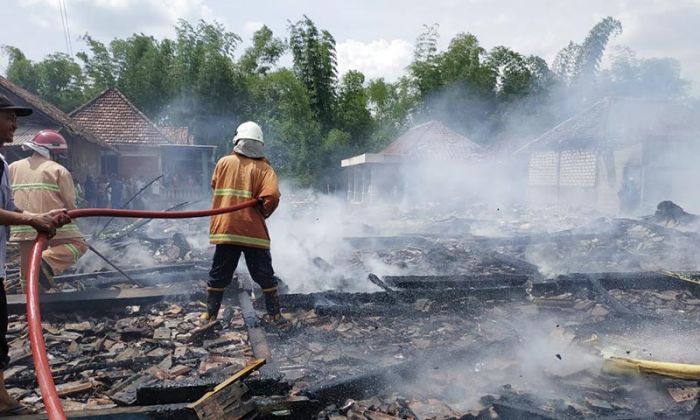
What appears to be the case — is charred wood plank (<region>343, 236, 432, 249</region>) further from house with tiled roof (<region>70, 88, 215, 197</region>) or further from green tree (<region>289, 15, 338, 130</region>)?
green tree (<region>289, 15, 338, 130</region>)

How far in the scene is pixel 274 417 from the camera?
307 cm

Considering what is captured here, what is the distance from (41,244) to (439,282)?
5.00 m

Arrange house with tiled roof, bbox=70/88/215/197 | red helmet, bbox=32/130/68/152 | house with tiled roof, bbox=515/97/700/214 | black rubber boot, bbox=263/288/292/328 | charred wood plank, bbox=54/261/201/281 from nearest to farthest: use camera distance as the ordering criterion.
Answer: black rubber boot, bbox=263/288/292/328, red helmet, bbox=32/130/68/152, charred wood plank, bbox=54/261/201/281, house with tiled roof, bbox=515/97/700/214, house with tiled roof, bbox=70/88/215/197

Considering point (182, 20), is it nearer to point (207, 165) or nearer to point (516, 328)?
point (207, 165)

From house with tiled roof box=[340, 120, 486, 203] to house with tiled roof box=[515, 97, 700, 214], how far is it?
543 centimetres

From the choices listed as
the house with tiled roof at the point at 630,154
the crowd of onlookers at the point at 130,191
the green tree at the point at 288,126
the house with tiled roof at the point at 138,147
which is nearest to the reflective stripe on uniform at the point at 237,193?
the crowd of onlookers at the point at 130,191

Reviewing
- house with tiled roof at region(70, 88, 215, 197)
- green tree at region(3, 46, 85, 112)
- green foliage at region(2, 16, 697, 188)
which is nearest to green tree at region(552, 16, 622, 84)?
green foliage at region(2, 16, 697, 188)

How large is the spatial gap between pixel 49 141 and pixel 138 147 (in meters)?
20.9

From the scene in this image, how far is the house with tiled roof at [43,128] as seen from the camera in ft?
49.1

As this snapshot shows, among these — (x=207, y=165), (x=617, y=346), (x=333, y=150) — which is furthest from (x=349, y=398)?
(x=333, y=150)

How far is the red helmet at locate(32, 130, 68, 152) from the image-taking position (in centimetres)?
558

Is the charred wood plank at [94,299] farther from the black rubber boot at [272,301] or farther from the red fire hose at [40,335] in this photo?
the red fire hose at [40,335]

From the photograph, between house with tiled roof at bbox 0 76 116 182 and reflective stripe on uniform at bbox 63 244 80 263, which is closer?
reflective stripe on uniform at bbox 63 244 80 263

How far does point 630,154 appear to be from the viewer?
20.4 meters
